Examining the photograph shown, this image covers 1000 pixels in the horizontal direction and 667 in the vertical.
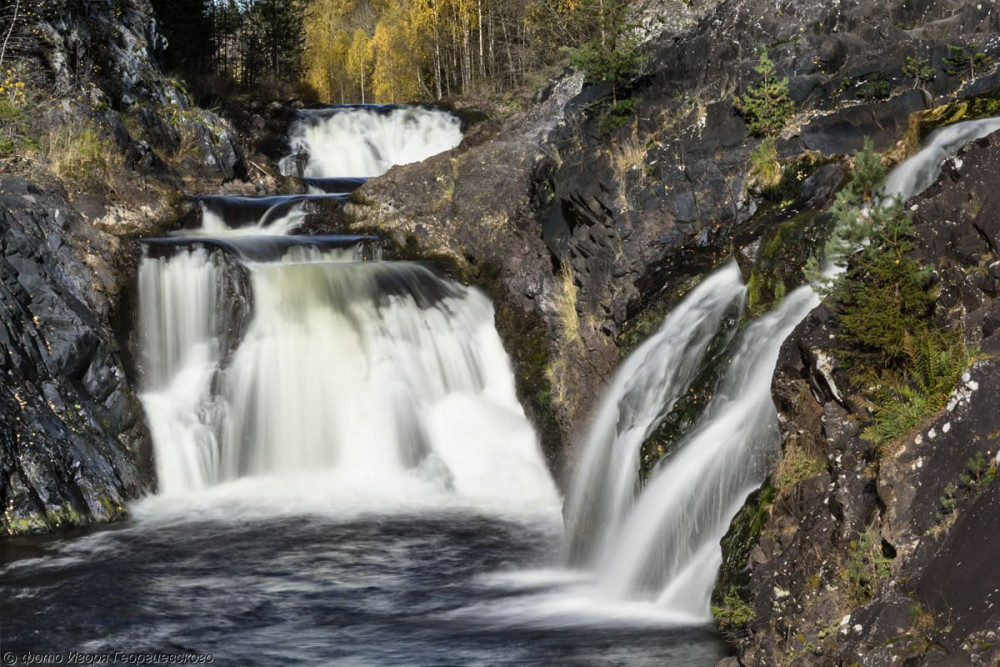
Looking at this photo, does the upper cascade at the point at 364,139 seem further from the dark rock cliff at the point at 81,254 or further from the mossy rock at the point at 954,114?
the mossy rock at the point at 954,114

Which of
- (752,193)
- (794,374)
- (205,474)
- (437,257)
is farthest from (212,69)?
(794,374)

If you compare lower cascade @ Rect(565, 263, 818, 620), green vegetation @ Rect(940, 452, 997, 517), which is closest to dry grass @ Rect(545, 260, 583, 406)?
lower cascade @ Rect(565, 263, 818, 620)

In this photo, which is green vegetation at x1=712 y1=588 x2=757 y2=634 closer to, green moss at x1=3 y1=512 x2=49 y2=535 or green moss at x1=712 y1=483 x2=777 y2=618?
green moss at x1=712 y1=483 x2=777 y2=618

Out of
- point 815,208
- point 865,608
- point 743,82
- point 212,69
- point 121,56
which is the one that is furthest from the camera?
point 212,69

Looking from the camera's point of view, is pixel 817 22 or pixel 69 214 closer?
pixel 817 22

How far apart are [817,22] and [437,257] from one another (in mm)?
5824

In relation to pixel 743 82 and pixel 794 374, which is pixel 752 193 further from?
pixel 794 374

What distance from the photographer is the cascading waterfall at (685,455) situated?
6.96 meters

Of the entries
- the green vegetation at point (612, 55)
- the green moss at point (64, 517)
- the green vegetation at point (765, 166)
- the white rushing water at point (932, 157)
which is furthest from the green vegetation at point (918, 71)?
the green moss at point (64, 517)

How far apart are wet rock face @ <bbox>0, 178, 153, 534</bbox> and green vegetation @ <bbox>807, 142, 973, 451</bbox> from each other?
25.2 feet

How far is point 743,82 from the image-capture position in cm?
1152

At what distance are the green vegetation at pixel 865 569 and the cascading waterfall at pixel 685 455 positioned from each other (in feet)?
4.85

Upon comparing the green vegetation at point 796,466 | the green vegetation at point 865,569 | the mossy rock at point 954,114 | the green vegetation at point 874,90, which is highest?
the green vegetation at point 874,90

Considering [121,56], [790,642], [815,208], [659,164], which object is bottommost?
[790,642]
